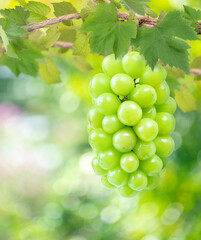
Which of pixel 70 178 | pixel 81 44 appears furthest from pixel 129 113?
pixel 70 178

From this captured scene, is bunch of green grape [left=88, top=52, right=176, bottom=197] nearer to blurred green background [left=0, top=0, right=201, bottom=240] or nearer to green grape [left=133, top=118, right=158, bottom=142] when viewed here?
green grape [left=133, top=118, right=158, bottom=142]

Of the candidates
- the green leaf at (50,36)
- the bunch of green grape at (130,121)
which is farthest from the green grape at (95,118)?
the green leaf at (50,36)

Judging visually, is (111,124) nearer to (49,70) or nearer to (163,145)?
(163,145)

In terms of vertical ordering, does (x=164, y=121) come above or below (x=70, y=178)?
above

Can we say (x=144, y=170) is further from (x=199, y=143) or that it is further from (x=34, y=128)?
(x=34, y=128)

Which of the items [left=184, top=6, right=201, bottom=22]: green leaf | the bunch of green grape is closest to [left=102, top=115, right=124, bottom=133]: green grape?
the bunch of green grape

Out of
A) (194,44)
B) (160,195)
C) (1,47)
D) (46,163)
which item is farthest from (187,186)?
(46,163)

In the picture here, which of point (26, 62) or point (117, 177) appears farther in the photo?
point (26, 62)

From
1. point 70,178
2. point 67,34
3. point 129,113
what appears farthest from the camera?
point 70,178
